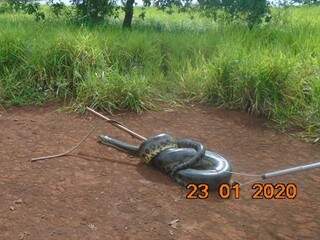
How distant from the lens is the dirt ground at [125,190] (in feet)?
9.21

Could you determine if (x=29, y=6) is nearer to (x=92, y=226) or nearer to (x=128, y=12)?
(x=128, y=12)

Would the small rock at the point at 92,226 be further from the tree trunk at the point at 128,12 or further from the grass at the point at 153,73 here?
the tree trunk at the point at 128,12

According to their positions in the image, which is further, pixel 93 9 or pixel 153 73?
pixel 93 9

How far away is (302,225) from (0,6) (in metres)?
6.40

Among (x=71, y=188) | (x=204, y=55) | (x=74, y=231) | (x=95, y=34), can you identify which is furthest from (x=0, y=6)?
(x=74, y=231)

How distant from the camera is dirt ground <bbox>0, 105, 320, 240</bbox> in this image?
2.81 m

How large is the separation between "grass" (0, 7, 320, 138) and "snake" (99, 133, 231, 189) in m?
1.16

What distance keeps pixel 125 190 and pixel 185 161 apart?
17.9 inches

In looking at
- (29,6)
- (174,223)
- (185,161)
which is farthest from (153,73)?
(174,223)

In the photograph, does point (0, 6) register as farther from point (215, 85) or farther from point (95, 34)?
point (215, 85)

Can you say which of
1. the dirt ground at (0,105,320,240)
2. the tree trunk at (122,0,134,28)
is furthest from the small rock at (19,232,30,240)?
the tree trunk at (122,0,134,28)
